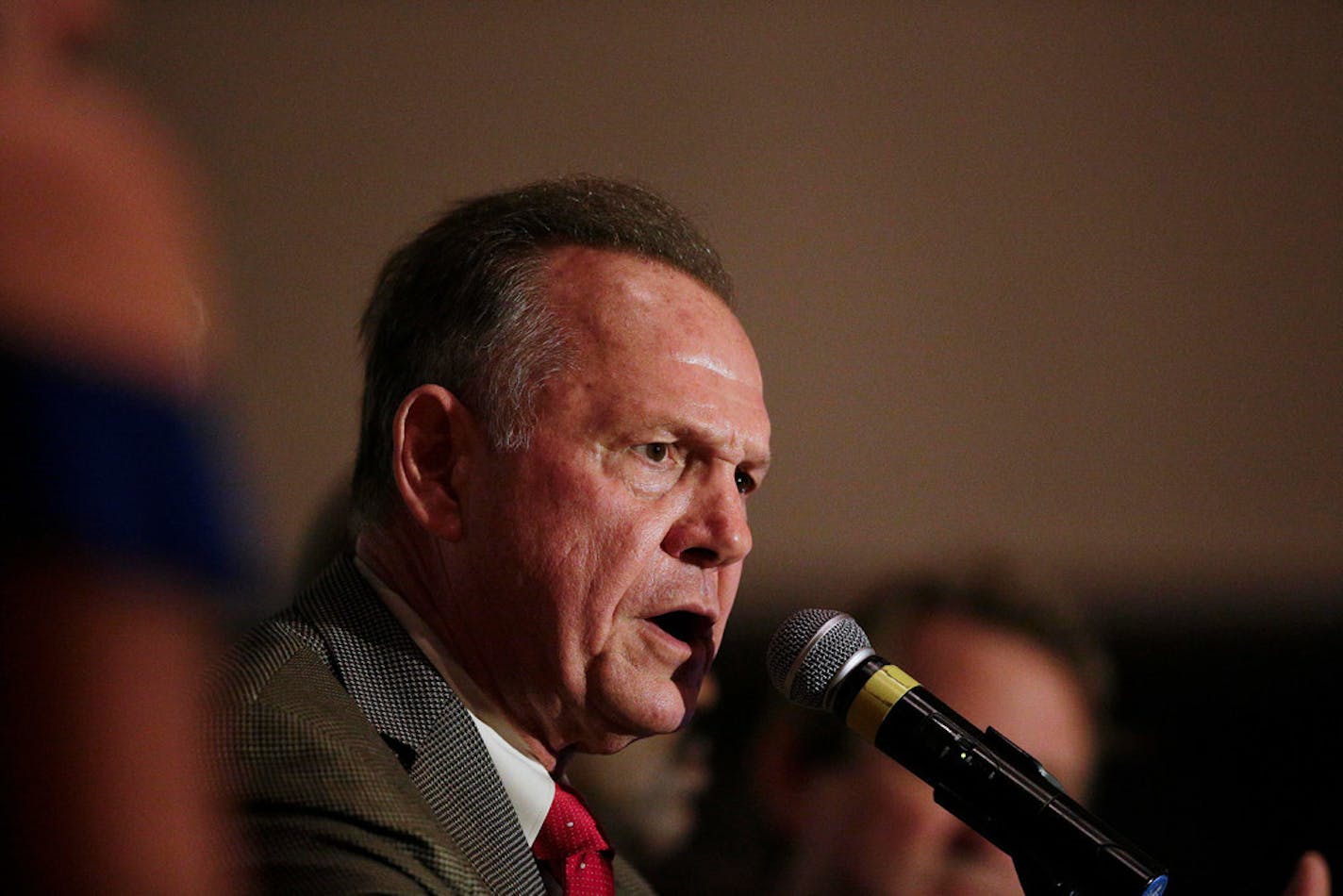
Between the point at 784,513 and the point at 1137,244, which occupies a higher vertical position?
the point at 1137,244

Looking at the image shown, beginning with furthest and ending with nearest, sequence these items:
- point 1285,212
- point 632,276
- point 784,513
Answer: point 1285,212 < point 784,513 < point 632,276

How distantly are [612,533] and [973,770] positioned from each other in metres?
0.59

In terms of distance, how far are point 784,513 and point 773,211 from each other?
0.95 m

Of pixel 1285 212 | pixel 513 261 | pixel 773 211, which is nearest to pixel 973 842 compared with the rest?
pixel 513 261

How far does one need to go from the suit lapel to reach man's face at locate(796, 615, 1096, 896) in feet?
3.58

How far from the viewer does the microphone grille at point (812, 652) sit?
161 centimetres

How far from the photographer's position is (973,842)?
2594 millimetres

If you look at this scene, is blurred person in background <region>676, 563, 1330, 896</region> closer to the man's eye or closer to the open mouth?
the open mouth

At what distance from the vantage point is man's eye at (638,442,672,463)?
188 cm

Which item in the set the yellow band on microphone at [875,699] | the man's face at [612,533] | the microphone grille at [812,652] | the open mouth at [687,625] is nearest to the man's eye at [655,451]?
the man's face at [612,533]

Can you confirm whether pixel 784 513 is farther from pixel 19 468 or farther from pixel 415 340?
pixel 19 468

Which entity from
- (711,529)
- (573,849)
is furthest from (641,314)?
(573,849)

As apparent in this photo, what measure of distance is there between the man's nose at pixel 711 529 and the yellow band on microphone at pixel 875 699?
13.4 inches

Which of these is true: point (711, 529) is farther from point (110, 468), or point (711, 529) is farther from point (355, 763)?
point (110, 468)
